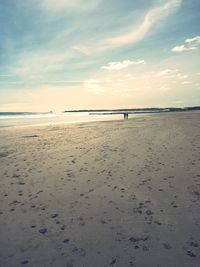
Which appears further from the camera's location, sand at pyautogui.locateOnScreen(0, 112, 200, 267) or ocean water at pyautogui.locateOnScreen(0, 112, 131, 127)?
ocean water at pyautogui.locateOnScreen(0, 112, 131, 127)

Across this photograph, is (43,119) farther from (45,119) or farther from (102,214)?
(102,214)

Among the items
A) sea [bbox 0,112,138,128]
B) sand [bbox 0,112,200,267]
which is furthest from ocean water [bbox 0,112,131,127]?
sand [bbox 0,112,200,267]

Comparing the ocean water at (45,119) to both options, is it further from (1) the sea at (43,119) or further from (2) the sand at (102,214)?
(2) the sand at (102,214)

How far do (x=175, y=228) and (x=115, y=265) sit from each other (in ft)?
5.66

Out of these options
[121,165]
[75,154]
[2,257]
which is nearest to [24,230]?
[2,257]

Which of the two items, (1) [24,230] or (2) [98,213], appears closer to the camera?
(1) [24,230]

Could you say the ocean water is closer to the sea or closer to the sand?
the sea

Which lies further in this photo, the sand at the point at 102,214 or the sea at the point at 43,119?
the sea at the point at 43,119

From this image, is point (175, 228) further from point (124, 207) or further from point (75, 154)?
point (75, 154)

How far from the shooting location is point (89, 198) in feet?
23.1

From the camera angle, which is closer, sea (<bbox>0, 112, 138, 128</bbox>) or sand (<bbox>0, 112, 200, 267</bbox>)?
sand (<bbox>0, 112, 200, 267</bbox>)

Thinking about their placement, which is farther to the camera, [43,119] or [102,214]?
[43,119]

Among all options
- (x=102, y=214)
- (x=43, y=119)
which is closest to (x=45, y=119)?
(x=43, y=119)

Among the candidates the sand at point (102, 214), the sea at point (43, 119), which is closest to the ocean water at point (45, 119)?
the sea at point (43, 119)
